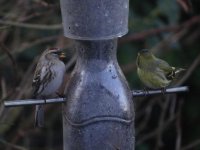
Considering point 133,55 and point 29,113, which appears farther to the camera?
point 29,113

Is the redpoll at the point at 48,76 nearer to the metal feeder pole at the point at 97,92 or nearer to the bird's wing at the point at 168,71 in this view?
the metal feeder pole at the point at 97,92

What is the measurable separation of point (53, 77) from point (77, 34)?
1.16ft

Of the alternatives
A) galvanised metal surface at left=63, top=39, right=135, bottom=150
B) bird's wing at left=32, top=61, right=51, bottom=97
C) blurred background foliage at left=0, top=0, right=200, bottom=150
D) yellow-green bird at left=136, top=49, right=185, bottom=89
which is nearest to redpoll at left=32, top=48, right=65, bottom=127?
bird's wing at left=32, top=61, right=51, bottom=97

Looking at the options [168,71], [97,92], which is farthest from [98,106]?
[168,71]

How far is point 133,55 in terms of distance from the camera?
15.9 feet

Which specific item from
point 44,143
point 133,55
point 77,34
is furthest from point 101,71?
point 44,143

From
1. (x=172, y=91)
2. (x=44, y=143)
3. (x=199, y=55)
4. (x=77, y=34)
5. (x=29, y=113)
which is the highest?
(x=77, y=34)

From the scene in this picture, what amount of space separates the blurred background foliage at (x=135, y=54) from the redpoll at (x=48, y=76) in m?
0.78

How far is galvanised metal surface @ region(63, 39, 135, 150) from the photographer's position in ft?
9.48

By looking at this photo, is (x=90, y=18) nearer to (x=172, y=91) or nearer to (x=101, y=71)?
(x=101, y=71)

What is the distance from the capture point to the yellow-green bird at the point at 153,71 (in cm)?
356

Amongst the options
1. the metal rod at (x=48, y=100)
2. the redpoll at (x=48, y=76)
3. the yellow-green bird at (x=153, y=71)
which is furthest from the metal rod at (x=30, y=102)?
the yellow-green bird at (x=153, y=71)

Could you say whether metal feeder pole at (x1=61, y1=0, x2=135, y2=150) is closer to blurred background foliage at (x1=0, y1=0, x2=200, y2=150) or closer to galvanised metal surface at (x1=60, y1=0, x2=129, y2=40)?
galvanised metal surface at (x1=60, y1=0, x2=129, y2=40)

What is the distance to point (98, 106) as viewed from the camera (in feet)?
9.46
